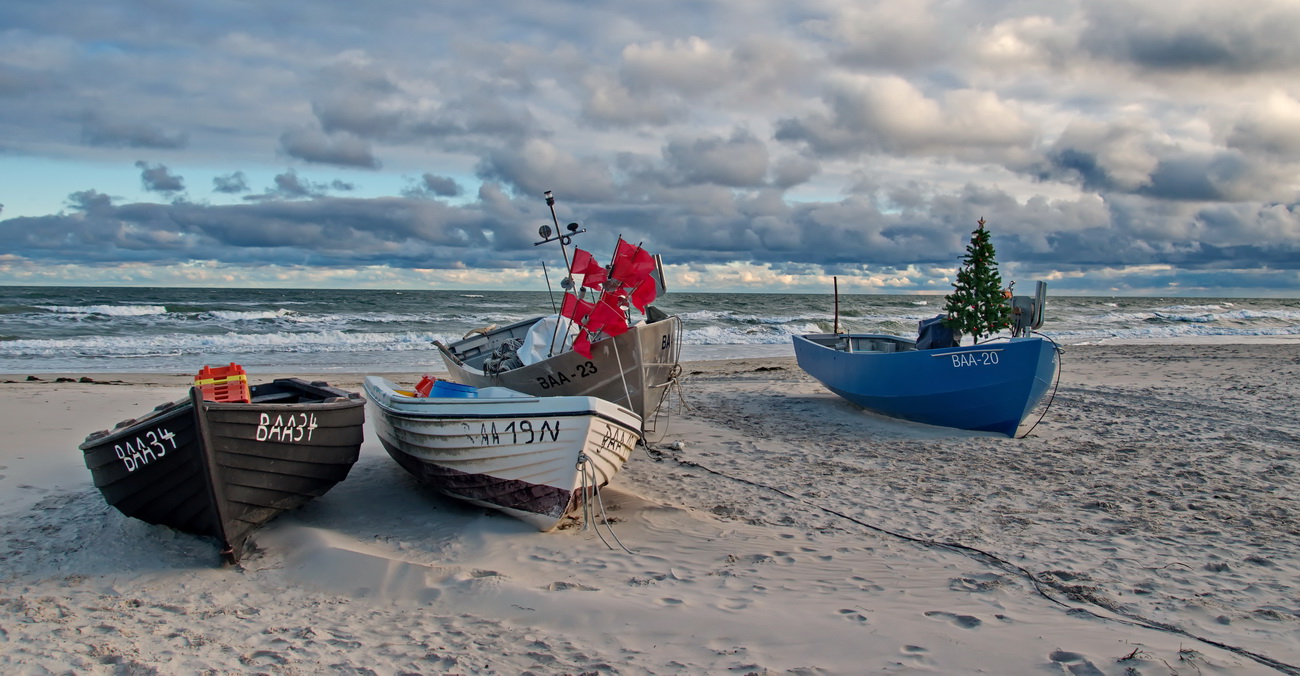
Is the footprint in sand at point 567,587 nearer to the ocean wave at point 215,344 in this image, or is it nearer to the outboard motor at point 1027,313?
the outboard motor at point 1027,313

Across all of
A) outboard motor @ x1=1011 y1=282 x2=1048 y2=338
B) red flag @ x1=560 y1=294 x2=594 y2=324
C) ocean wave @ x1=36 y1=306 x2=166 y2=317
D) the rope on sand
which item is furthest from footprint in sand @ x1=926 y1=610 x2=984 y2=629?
ocean wave @ x1=36 y1=306 x2=166 y2=317

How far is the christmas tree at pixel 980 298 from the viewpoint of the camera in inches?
438

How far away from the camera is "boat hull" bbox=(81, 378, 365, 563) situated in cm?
512

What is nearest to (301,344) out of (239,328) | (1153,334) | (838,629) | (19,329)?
(239,328)

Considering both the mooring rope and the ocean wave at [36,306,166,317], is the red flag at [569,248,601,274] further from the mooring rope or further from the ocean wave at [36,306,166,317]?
the ocean wave at [36,306,166,317]

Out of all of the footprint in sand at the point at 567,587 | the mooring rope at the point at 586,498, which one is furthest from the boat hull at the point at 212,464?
the footprint in sand at the point at 567,587

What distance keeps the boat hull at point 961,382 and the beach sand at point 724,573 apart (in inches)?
30.4

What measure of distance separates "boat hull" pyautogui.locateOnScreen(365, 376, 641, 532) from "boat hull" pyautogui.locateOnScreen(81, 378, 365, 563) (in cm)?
98

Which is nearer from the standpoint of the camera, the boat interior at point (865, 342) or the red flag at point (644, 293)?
the red flag at point (644, 293)

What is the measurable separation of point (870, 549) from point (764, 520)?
1033 mm

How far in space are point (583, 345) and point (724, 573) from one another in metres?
3.33

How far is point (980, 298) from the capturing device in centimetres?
1116

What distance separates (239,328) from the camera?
32188 mm

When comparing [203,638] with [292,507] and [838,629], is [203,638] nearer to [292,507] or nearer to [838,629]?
[292,507]
